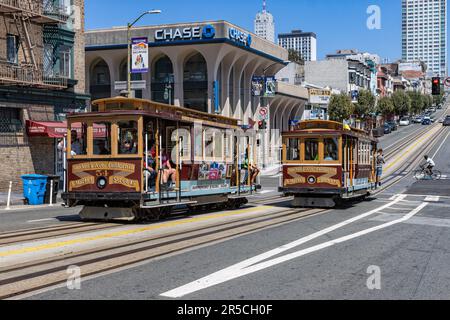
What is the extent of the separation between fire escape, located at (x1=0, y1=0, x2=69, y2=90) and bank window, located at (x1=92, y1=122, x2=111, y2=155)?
44.6 feet

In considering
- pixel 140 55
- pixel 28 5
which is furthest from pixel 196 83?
pixel 28 5

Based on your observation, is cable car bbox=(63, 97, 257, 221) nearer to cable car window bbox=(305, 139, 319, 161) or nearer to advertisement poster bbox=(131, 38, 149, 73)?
cable car window bbox=(305, 139, 319, 161)

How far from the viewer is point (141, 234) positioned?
1195 cm

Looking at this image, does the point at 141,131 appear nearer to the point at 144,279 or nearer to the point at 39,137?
the point at 144,279

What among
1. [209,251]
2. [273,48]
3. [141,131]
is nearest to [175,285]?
[209,251]

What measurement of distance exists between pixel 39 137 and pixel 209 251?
2141 cm

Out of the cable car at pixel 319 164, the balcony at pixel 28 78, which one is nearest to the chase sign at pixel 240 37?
the balcony at pixel 28 78

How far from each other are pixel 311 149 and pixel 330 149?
695mm

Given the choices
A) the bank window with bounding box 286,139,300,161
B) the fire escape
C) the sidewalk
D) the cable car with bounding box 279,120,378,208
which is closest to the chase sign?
the fire escape

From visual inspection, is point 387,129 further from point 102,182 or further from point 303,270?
point 303,270

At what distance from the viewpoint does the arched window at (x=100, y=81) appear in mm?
52469

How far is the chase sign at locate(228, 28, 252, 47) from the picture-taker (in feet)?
153

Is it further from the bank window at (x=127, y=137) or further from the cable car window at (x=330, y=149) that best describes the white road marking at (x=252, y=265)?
the cable car window at (x=330, y=149)

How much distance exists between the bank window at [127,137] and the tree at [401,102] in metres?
114
